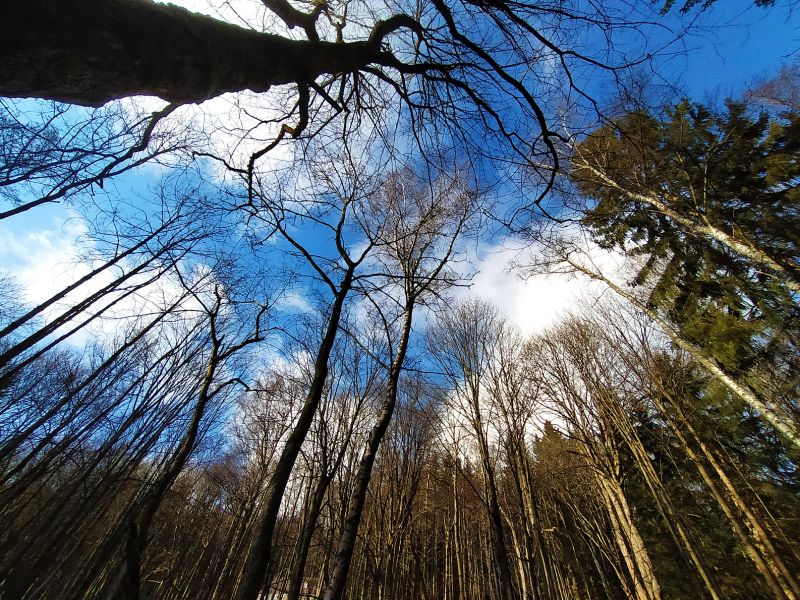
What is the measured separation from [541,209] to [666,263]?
1002cm

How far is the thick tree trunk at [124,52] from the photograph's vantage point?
1011 mm

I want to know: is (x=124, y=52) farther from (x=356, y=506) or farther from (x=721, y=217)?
(x=721, y=217)

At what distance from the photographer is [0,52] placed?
0.96 m

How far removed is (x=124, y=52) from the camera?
121 centimetres

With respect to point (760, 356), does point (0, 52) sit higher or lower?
lower

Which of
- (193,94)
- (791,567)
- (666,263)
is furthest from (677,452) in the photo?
(193,94)

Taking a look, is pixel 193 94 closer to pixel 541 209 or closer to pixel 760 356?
pixel 541 209

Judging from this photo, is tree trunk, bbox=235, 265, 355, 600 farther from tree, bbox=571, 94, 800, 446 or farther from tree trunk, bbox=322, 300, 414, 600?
tree, bbox=571, 94, 800, 446

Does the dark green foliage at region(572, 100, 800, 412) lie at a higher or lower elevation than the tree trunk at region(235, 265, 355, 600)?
higher

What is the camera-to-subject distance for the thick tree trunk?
101cm

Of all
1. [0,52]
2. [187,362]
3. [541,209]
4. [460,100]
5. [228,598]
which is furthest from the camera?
[228,598]

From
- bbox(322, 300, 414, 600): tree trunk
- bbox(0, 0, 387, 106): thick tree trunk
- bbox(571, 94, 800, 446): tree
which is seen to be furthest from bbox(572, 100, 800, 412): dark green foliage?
bbox(0, 0, 387, 106): thick tree trunk

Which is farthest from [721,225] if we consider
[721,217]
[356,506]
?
[356,506]

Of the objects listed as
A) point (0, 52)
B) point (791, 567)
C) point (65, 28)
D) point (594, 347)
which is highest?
point (594, 347)
